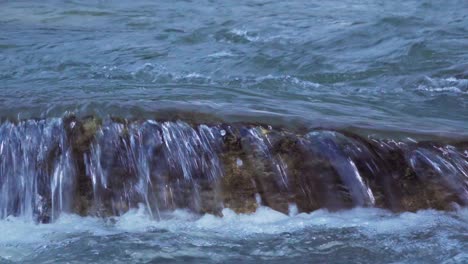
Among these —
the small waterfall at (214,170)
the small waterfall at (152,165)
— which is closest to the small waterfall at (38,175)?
the small waterfall at (214,170)

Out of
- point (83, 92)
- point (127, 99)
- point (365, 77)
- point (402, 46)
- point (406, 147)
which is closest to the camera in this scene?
point (406, 147)

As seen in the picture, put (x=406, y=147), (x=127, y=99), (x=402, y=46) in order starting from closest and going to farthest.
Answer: (x=406, y=147) → (x=127, y=99) → (x=402, y=46)

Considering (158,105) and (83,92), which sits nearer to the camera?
(158,105)

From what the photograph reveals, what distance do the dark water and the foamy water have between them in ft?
1.74

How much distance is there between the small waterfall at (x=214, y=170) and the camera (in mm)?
4719

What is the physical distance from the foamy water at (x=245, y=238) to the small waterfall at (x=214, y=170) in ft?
0.20

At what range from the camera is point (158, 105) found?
5219 millimetres

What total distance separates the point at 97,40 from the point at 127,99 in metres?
3.31

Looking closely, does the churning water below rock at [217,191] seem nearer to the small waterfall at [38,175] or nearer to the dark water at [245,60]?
A: the small waterfall at [38,175]

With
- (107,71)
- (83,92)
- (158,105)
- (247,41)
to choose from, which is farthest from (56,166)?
(247,41)

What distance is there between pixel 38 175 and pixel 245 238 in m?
1.13

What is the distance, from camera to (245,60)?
7832mm

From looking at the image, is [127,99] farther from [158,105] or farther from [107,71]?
[107,71]

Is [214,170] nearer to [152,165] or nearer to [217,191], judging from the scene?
[217,191]
